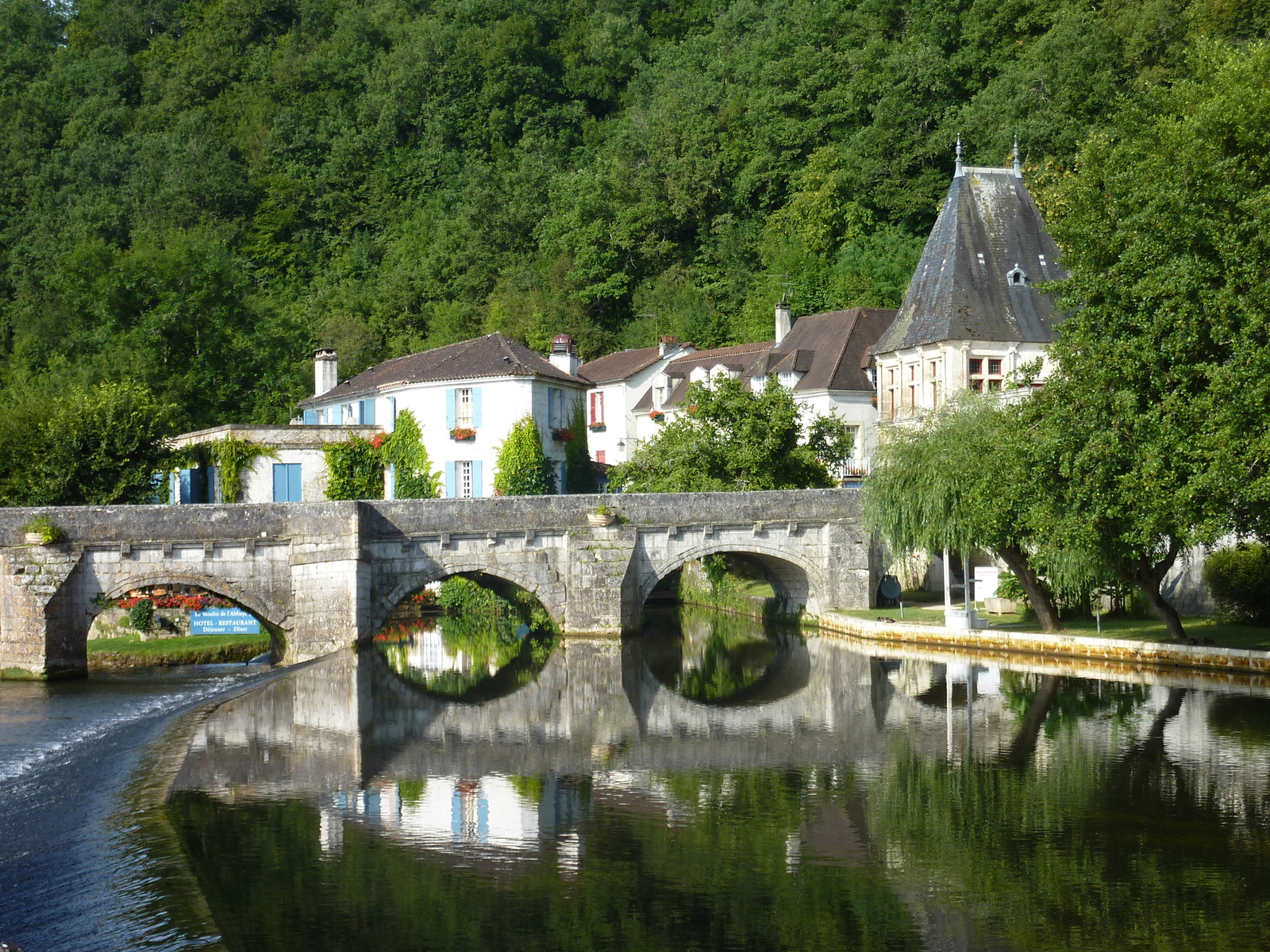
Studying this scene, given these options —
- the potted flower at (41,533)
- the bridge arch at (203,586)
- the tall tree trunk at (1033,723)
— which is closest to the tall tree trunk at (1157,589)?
the tall tree trunk at (1033,723)

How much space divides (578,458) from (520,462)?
3198mm

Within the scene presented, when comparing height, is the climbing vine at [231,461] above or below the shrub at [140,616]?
above

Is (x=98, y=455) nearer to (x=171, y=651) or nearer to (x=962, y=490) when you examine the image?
(x=171, y=651)

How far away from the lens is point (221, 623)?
107 ft

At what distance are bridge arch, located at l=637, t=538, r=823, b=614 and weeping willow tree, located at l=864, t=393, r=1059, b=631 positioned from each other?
2.63 metres

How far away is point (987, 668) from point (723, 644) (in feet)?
27.4

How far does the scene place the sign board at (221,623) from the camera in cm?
3222

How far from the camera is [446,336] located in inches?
2494

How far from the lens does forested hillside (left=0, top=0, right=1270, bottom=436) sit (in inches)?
1918

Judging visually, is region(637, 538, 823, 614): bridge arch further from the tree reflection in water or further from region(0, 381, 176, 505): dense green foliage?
region(0, 381, 176, 505): dense green foliage

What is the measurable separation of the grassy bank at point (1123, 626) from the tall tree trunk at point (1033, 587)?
0.34 m

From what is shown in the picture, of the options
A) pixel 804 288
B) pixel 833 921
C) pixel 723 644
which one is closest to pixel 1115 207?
pixel 723 644

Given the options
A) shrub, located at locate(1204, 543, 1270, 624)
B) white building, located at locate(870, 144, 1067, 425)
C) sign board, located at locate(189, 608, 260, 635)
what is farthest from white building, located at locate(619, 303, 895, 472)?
shrub, located at locate(1204, 543, 1270, 624)

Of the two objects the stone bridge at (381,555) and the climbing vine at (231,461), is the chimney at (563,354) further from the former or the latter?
the stone bridge at (381,555)
